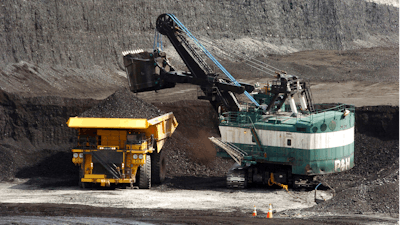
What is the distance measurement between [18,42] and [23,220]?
1043 inches

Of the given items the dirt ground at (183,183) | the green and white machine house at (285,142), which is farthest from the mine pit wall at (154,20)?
the green and white machine house at (285,142)

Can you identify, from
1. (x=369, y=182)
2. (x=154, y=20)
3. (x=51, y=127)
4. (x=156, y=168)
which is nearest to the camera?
(x=369, y=182)


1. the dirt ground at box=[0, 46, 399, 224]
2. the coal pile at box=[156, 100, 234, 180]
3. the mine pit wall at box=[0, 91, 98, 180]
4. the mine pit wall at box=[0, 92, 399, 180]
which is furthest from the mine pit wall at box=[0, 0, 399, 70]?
the coal pile at box=[156, 100, 234, 180]

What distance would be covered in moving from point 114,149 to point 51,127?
7.08 metres

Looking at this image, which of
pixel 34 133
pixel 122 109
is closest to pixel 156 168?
pixel 122 109

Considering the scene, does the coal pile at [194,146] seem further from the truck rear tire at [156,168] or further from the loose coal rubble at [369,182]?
the loose coal rubble at [369,182]

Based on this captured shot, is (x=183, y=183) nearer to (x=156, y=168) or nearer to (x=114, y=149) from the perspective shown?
(x=156, y=168)

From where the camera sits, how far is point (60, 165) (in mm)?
22250

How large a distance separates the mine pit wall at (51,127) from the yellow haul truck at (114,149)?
10.2 ft

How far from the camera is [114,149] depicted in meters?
18.8

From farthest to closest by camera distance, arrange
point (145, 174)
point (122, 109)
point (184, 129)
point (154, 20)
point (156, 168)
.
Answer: point (154, 20) < point (184, 129) < point (156, 168) < point (122, 109) < point (145, 174)

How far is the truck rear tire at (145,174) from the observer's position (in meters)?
19.5

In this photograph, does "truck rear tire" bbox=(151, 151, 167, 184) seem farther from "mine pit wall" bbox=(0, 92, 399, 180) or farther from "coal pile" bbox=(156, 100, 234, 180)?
"mine pit wall" bbox=(0, 92, 399, 180)

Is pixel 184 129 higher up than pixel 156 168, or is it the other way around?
pixel 184 129
